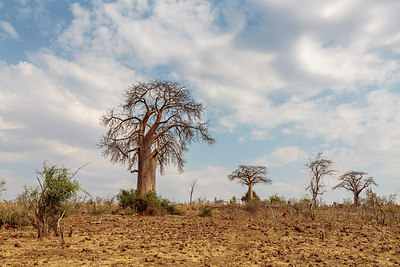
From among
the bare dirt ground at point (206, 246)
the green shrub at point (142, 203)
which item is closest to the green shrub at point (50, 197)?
the bare dirt ground at point (206, 246)

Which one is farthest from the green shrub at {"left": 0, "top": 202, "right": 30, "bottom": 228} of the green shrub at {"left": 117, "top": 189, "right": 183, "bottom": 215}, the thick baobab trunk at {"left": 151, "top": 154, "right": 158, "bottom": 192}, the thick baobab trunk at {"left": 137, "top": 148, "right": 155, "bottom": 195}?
the thick baobab trunk at {"left": 151, "top": 154, "right": 158, "bottom": 192}

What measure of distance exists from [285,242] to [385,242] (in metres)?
3.01

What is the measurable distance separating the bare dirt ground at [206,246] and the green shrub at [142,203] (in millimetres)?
4390

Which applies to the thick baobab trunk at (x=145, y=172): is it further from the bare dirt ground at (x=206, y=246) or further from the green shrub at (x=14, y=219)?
the green shrub at (x=14, y=219)

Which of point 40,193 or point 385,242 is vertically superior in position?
point 40,193

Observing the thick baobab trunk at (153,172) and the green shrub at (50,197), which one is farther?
the thick baobab trunk at (153,172)

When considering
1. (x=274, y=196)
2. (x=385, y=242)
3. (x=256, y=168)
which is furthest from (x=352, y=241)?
(x=256, y=168)

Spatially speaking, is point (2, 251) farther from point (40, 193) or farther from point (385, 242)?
point (385, 242)

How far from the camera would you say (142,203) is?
14.9 metres

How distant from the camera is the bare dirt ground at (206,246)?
238 inches

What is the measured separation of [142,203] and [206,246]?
8.18m

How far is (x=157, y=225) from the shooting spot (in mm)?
10711

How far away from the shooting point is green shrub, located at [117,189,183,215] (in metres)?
14.7

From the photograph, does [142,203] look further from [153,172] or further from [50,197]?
[50,197]
